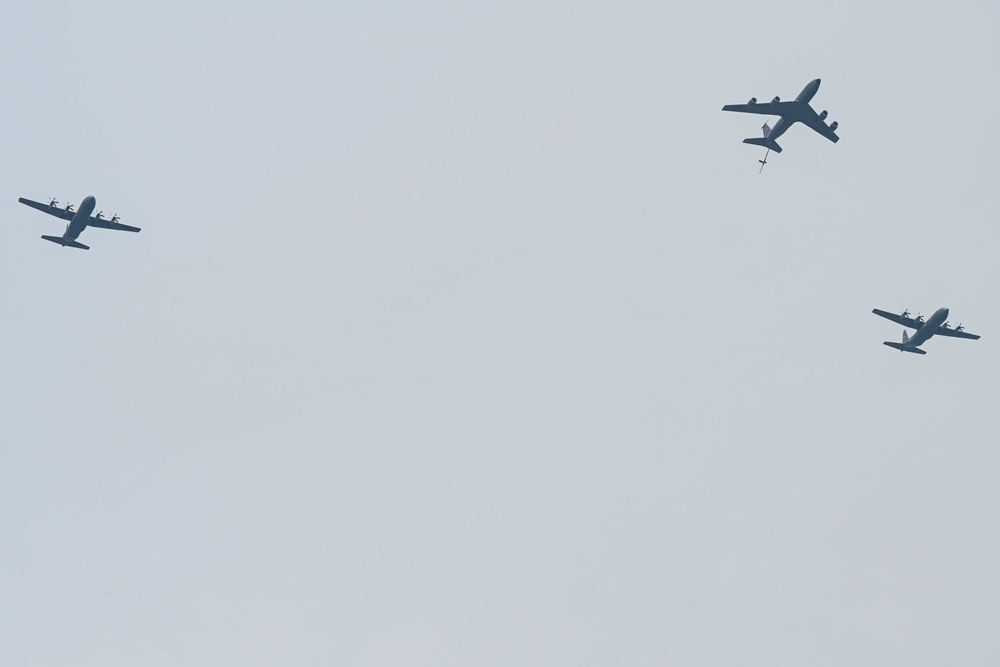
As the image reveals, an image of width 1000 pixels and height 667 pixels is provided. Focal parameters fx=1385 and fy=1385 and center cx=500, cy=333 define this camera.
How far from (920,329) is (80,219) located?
79649mm

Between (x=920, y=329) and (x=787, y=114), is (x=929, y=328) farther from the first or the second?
(x=787, y=114)

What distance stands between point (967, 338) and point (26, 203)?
90.9 m

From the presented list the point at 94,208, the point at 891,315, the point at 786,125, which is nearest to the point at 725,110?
the point at 786,125

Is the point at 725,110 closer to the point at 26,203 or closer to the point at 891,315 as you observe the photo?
the point at 891,315

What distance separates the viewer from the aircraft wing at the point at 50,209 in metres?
129

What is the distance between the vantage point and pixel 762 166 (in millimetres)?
132000

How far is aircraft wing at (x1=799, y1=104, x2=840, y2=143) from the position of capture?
131 metres

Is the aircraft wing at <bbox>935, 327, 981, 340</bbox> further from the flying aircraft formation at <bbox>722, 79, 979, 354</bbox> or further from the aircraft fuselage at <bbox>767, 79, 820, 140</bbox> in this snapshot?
the aircraft fuselage at <bbox>767, 79, 820, 140</bbox>

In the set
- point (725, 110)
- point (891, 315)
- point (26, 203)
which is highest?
point (725, 110)

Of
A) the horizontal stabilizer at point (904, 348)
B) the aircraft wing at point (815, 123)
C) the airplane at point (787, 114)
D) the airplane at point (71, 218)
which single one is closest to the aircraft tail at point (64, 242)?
the airplane at point (71, 218)

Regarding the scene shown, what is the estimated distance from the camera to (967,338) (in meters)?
135

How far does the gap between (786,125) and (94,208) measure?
65422mm

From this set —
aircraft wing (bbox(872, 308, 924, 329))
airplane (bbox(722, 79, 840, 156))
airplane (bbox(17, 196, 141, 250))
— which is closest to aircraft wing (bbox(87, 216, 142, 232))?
airplane (bbox(17, 196, 141, 250))

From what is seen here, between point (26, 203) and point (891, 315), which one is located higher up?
point (891, 315)
